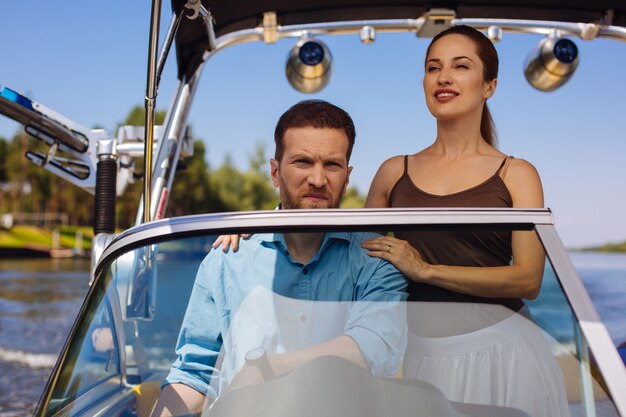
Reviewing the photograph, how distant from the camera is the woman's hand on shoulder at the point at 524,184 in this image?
1.89 m

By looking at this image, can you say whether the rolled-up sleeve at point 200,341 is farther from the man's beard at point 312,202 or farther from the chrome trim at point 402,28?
the chrome trim at point 402,28

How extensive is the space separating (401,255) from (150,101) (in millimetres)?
946

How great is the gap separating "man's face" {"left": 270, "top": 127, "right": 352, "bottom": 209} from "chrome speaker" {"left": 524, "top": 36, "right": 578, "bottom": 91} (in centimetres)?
186

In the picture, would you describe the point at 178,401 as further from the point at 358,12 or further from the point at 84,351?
the point at 358,12

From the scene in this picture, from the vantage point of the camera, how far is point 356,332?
4.17ft

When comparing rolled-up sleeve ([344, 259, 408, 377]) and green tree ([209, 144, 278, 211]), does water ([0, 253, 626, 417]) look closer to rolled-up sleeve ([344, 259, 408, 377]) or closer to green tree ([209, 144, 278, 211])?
rolled-up sleeve ([344, 259, 408, 377])

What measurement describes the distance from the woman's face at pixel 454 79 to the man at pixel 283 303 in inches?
34.4

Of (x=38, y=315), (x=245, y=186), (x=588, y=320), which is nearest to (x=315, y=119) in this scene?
(x=588, y=320)

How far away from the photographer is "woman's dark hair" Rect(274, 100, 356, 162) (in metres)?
1.70

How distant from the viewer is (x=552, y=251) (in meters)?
1.28

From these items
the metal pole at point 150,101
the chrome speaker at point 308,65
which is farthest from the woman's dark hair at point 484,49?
the chrome speaker at point 308,65

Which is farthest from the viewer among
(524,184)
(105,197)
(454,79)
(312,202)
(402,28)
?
(402,28)

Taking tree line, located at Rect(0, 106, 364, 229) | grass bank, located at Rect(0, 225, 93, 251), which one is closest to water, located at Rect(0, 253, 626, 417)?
grass bank, located at Rect(0, 225, 93, 251)

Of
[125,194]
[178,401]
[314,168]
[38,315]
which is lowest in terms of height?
[38,315]
